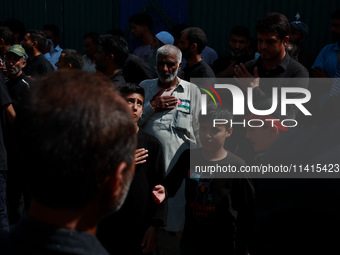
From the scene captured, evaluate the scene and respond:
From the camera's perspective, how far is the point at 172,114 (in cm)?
459

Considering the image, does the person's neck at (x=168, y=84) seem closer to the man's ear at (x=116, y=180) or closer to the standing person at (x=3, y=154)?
the standing person at (x=3, y=154)

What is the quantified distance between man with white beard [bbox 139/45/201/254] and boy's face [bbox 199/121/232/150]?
907 mm

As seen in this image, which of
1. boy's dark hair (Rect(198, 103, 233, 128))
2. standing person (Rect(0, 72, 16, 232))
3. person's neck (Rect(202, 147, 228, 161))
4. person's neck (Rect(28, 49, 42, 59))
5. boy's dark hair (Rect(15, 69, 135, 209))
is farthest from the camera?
person's neck (Rect(28, 49, 42, 59))

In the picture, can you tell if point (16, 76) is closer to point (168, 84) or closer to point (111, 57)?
point (111, 57)

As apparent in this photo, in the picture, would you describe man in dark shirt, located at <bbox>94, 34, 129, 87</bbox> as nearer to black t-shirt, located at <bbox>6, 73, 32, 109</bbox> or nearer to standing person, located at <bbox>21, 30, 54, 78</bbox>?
black t-shirt, located at <bbox>6, 73, 32, 109</bbox>

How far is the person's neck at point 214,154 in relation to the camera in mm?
3487

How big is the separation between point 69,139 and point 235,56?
5.88 meters

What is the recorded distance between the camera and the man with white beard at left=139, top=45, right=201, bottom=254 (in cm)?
455

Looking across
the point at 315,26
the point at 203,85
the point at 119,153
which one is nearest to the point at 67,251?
the point at 119,153

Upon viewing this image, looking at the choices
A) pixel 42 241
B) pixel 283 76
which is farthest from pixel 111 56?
pixel 42 241

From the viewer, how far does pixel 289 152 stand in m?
2.11

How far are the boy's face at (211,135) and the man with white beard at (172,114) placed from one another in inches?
35.7

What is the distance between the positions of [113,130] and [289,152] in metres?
1.16

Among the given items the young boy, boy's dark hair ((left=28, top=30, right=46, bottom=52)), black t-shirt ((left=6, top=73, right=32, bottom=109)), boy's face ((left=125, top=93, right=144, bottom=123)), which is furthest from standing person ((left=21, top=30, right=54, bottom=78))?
the young boy
